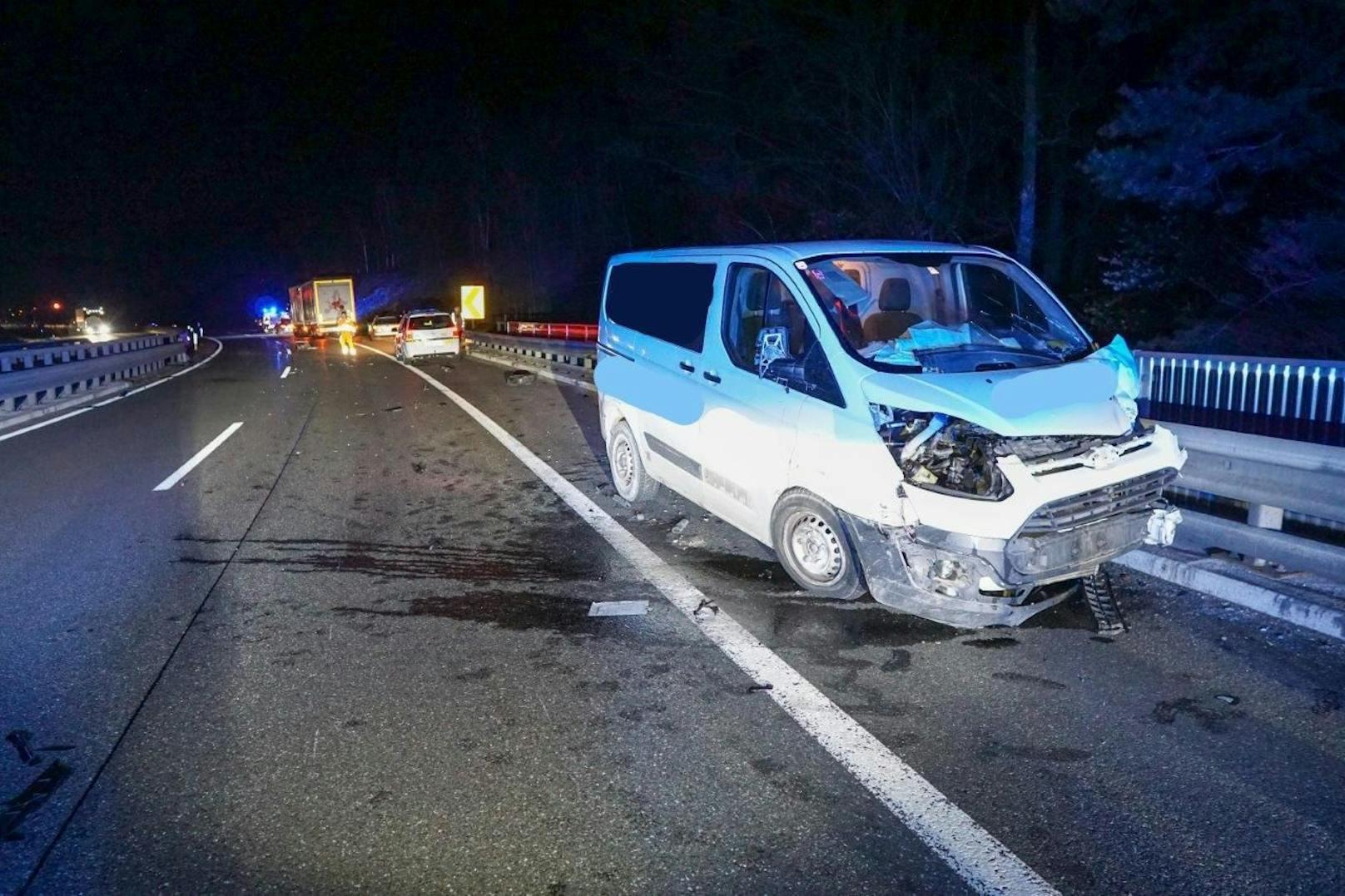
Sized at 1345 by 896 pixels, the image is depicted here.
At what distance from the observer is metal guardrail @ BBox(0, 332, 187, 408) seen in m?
16.7

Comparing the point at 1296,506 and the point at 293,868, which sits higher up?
the point at 1296,506

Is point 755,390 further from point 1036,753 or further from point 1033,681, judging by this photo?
point 1036,753

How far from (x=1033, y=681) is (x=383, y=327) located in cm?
4486

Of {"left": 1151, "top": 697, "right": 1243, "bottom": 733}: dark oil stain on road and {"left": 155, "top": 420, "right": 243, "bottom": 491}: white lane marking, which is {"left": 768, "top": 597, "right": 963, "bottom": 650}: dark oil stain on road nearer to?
{"left": 1151, "top": 697, "right": 1243, "bottom": 733}: dark oil stain on road

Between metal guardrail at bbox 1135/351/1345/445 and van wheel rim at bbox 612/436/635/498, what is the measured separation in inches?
294

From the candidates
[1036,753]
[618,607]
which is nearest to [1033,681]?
[1036,753]

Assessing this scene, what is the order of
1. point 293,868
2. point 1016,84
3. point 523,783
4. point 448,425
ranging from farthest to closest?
point 1016,84 < point 448,425 < point 523,783 < point 293,868

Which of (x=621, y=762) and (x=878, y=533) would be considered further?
(x=878, y=533)

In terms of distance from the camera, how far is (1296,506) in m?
5.44

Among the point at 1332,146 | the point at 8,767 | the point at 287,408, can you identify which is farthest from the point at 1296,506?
the point at 287,408

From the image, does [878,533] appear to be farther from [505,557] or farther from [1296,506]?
[505,557]

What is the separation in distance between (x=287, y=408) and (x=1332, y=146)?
16.7 meters

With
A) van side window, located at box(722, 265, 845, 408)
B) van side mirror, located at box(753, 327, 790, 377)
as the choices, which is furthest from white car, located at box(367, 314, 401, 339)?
van side mirror, located at box(753, 327, 790, 377)

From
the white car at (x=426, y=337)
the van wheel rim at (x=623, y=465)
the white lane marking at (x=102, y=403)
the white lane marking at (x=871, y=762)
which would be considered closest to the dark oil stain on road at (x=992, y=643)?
the white lane marking at (x=871, y=762)
